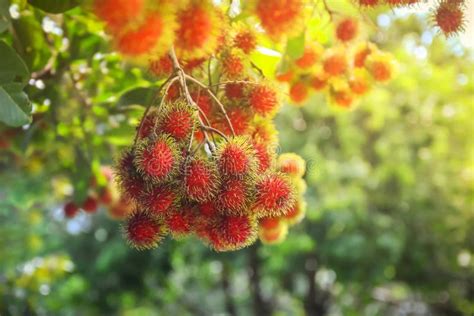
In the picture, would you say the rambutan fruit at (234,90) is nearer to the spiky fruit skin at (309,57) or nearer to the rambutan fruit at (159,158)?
the rambutan fruit at (159,158)

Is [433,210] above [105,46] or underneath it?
underneath

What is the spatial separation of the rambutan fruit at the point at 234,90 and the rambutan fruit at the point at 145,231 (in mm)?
410

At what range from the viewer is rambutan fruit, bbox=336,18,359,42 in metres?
2.20

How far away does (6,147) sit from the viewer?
296 centimetres

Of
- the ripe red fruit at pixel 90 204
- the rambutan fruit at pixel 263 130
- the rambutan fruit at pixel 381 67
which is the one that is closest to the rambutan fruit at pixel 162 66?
the rambutan fruit at pixel 263 130

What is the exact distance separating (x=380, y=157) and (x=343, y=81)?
6.96 meters

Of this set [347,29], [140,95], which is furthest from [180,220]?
[347,29]

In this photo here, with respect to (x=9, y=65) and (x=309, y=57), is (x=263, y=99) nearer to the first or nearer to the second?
(x=309, y=57)

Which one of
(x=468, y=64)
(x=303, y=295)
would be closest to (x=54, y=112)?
(x=468, y=64)

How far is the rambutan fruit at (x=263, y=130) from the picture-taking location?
5.86 feet

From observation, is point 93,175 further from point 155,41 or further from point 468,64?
point 468,64

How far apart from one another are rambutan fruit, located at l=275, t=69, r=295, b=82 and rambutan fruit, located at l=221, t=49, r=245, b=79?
1.69 ft

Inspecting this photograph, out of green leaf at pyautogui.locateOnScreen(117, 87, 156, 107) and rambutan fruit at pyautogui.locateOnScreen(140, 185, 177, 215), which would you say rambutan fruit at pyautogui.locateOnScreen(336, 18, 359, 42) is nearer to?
green leaf at pyautogui.locateOnScreen(117, 87, 156, 107)

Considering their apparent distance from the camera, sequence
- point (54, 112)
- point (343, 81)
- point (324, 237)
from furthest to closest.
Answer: point (324, 237), point (54, 112), point (343, 81)
